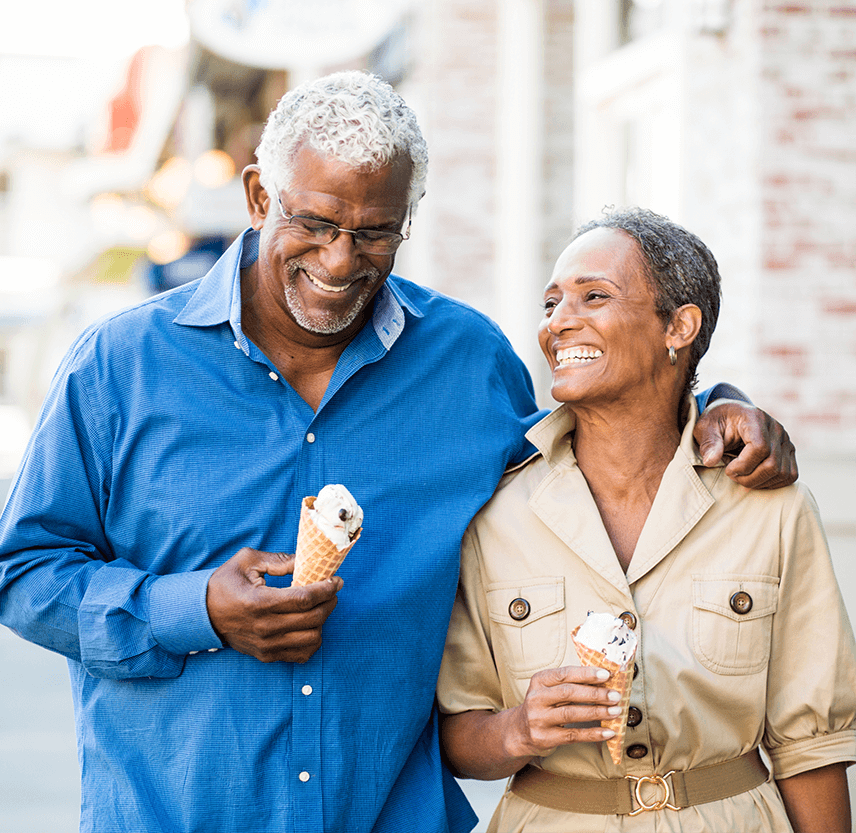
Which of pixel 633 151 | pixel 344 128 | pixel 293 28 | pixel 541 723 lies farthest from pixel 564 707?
pixel 293 28

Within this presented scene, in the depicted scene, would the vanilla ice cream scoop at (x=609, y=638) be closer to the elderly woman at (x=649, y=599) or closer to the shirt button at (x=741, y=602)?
the elderly woman at (x=649, y=599)

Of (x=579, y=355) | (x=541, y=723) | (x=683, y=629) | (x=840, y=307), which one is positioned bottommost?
(x=541, y=723)

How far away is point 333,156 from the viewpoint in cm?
232

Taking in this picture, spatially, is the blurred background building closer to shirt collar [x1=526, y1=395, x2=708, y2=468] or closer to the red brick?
the red brick

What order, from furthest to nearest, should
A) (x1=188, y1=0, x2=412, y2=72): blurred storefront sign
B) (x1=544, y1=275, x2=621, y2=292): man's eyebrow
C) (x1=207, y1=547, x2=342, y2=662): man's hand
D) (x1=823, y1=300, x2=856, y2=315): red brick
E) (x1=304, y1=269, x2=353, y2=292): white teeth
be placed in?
(x1=188, y1=0, x2=412, y2=72): blurred storefront sign → (x1=823, y1=300, x2=856, y2=315): red brick → (x1=544, y1=275, x2=621, y2=292): man's eyebrow → (x1=304, y1=269, x2=353, y2=292): white teeth → (x1=207, y1=547, x2=342, y2=662): man's hand

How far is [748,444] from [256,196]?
130 centimetres

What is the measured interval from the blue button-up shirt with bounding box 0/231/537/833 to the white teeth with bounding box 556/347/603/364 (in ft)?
1.21

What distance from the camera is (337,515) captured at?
213cm

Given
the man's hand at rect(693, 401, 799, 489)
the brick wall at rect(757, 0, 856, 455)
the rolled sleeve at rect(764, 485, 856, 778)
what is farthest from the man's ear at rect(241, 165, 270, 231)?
the brick wall at rect(757, 0, 856, 455)

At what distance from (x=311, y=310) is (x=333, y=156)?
338 millimetres

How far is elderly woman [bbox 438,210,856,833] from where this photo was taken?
2459 millimetres

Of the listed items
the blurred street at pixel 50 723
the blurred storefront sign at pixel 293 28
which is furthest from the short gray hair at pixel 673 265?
the blurred storefront sign at pixel 293 28

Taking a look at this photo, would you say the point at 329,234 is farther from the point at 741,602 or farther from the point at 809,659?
the point at 809,659

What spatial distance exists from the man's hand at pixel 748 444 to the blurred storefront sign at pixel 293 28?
6187mm
